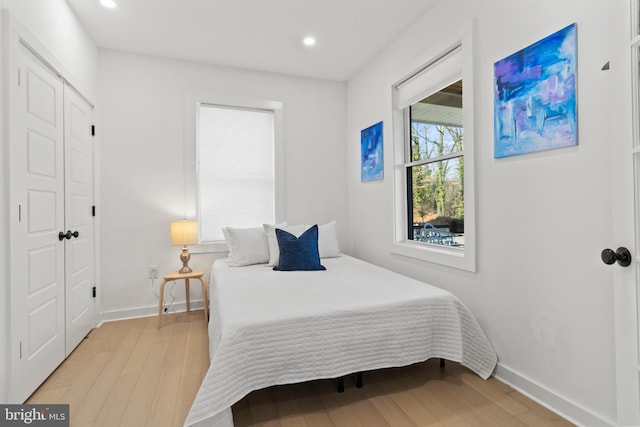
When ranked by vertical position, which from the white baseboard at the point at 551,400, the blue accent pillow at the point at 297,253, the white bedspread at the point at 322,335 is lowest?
the white baseboard at the point at 551,400

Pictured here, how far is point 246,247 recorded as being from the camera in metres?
3.12

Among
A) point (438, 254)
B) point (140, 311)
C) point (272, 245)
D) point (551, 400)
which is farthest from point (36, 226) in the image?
point (551, 400)

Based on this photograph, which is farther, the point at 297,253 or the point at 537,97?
the point at 297,253

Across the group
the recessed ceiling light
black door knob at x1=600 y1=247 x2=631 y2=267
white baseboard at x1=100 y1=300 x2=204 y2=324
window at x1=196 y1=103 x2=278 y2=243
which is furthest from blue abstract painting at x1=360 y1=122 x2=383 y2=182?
the recessed ceiling light

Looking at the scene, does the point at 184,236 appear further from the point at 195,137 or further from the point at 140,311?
the point at 195,137

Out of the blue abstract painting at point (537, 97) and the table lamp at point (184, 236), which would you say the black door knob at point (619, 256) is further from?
the table lamp at point (184, 236)

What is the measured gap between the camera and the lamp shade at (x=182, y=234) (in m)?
3.12

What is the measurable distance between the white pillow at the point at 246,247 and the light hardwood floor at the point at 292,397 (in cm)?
92

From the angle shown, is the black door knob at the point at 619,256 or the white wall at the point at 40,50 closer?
the black door knob at the point at 619,256

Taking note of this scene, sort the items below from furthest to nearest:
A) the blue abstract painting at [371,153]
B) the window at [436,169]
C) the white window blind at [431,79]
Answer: the blue abstract painting at [371,153] → the window at [436,169] → the white window blind at [431,79]

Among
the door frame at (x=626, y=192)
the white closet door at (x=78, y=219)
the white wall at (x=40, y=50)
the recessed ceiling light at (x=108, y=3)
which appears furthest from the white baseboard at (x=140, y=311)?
the door frame at (x=626, y=192)

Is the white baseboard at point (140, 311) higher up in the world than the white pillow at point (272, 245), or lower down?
lower down

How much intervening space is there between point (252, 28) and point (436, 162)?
2068 mm

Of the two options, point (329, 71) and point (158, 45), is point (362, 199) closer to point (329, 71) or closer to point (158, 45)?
point (329, 71)
